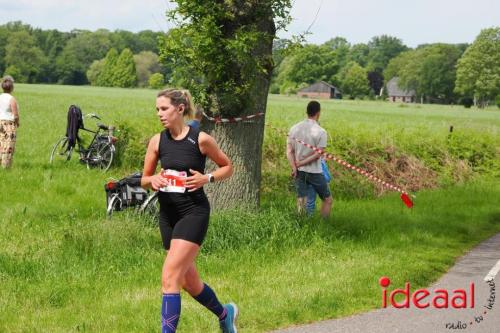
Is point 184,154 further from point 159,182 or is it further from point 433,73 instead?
point 433,73

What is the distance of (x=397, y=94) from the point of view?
6742 inches

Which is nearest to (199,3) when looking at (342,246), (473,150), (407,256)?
(342,246)

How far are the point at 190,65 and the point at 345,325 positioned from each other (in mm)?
4527

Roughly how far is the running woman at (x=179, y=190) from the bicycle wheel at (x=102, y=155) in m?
10.4

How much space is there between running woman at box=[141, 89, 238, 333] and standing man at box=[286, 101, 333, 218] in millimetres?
4848

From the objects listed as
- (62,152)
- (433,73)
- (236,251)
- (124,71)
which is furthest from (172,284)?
(124,71)

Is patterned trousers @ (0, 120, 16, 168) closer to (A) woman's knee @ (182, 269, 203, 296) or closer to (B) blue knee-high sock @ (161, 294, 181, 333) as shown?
(A) woman's knee @ (182, 269, 203, 296)

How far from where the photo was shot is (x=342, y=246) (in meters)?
9.01

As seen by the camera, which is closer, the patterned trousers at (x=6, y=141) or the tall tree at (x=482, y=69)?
the patterned trousers at (x=6, y=141)

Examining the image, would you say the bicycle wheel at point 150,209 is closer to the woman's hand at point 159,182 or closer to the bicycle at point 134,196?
the bicycle at point 134,196

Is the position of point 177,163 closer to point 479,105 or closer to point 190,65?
point 190,65

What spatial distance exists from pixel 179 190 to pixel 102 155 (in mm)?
11026

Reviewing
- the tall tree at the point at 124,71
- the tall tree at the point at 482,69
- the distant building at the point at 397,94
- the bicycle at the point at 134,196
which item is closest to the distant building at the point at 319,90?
the distant building at the point at 397,94

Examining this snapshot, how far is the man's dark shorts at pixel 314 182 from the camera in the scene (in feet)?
33.9
